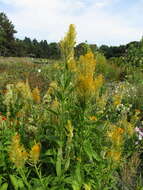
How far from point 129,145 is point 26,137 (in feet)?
4.77

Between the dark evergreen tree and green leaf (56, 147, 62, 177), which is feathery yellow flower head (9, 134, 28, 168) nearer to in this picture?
green leaf (56, 147, 62, 177)

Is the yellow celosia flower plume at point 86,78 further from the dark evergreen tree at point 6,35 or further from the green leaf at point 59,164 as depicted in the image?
the dark evergreen tree at point 6,35

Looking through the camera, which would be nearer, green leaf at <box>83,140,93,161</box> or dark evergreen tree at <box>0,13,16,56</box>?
green leaf at <box>83,140,93,161</box>

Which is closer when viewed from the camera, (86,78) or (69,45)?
(86,78)

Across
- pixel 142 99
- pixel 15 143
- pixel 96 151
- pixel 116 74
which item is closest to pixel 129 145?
pixel 96 151

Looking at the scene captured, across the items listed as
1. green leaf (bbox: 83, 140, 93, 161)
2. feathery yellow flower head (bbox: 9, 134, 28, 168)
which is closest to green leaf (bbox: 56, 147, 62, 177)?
green leaf (bbox: 83, 140, 93, 161)

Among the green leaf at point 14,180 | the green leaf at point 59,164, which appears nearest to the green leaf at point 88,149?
the green leaf at point 59,164

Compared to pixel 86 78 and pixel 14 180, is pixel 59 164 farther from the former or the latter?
pixel 86 78

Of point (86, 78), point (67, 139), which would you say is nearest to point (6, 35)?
point (67, 139)

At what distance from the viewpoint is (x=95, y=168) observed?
2.91m

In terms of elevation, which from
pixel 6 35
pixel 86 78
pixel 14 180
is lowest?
pixel 14 180

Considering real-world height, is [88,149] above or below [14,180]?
above

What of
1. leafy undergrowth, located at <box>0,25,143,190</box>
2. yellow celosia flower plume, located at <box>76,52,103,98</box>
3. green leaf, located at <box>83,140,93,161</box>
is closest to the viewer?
yellow celosia flower plume, located at <box>76,52,103,98</box>

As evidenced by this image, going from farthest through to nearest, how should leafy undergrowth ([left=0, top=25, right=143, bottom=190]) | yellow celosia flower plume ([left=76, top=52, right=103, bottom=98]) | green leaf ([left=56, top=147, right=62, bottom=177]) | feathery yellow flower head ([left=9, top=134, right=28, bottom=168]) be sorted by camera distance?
green leaf ([left=56, top=147, right=62, bottom=177]) < leafy undergrowth ([left=0, top=25, right=143, bottom=190]) < yellow celosia flower plume ([left=76, top=52, right=103, bottom=98]) < feathery yellow flower head ([left=9, top=134, right=28, bottom=168])
